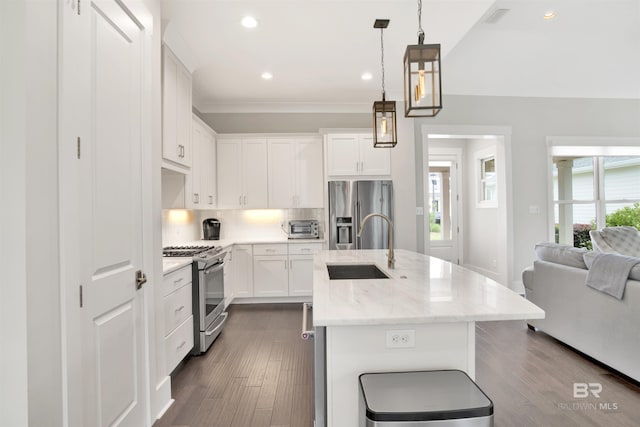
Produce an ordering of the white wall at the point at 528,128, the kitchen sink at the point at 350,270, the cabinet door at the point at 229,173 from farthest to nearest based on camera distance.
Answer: the white wall at the point at 528,128 < the cabinet door at the point at 229,173 < the kitchen sink at the point at 350,270

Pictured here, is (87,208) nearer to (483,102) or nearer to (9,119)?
(9,119)

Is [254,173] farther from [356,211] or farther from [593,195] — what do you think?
[593,195]

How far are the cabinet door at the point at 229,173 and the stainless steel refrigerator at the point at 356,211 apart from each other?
4.45 feet

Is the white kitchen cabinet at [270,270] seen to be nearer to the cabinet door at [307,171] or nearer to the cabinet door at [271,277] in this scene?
the cabinet door at [271,277]

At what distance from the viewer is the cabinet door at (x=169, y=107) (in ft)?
8.40

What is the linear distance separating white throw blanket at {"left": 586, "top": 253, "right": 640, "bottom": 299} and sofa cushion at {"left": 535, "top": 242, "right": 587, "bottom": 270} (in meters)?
0.22

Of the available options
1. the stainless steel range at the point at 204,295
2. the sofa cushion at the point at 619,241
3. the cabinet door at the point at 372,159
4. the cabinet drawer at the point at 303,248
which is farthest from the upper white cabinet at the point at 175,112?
the sofa cushion at the point at 619,241

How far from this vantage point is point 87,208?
1.30m

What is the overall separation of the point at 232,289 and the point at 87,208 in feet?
9.48

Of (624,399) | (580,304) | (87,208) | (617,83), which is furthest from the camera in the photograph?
(617,83)

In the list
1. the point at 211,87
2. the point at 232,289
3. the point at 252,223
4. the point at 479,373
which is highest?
the point at 211,87

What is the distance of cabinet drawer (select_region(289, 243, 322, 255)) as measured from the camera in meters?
4.16

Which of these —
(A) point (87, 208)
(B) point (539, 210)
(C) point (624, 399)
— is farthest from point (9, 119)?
(B) point (539, 210)

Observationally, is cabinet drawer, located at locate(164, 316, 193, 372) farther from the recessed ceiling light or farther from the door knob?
the recessed ceiling light
